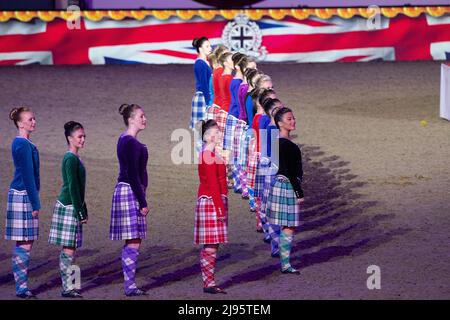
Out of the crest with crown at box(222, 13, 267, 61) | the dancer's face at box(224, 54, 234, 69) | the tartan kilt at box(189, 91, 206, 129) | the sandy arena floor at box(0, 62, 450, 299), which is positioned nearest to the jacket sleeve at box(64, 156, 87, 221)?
the sandy arena floor at box(0, 62, 450, 299)

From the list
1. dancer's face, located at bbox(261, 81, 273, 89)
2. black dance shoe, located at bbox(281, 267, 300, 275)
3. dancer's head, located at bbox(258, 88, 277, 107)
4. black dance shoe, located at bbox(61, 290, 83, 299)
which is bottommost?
black dance shoe, located at bbox(61, 290, 83, 299)

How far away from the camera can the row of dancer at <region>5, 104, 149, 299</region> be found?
9.01 meters

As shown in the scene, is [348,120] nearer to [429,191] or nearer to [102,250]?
[429,191]

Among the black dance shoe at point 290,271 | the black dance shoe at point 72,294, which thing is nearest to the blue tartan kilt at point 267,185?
the black dance shoe at point 290,271

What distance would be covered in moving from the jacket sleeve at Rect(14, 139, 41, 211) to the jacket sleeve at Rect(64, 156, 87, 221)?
35 cm

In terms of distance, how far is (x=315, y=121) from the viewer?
61.9 feet

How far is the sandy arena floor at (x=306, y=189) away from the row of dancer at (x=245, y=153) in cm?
37

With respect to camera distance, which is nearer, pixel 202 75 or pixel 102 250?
pixel 102 250

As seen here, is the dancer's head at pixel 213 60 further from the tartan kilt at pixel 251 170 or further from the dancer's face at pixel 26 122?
the dancer's face at pixel 26 122

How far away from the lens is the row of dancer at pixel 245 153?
9148 millimetres

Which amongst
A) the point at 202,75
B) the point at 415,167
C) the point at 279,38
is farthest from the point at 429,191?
the point at 279,38

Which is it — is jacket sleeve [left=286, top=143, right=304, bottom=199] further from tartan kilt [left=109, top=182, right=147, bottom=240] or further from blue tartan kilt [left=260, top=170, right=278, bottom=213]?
tartan kilt [left=109, top=182, right=147, bottom=240]

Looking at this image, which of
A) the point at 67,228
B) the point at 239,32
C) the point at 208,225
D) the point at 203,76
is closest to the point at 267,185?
the point at 208,225

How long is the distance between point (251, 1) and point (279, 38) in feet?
4.24
